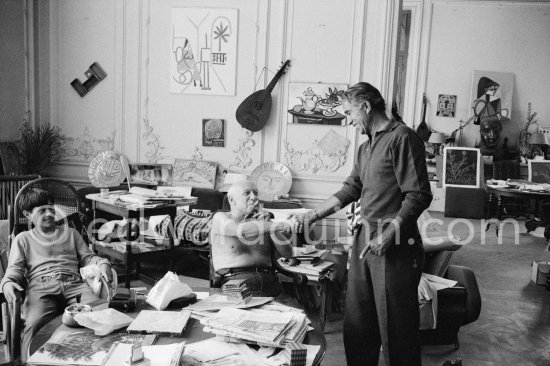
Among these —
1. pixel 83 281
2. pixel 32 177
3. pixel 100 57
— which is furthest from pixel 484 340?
pixel 100 57

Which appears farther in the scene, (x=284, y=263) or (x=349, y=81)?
(x=349, y=81)

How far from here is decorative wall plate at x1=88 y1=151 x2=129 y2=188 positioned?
5434mm

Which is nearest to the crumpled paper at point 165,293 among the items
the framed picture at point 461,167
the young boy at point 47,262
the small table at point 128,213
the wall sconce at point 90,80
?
the young boy at point 47,262

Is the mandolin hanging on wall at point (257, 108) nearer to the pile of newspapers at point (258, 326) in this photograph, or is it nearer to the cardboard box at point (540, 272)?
the cardboard box at point (540, 272)

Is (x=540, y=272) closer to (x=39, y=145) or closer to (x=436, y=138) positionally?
(x=436, y=138)

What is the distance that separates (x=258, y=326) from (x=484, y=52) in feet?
31.7

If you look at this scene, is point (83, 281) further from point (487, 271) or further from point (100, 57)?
point (487, 271)

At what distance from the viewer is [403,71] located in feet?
34.1

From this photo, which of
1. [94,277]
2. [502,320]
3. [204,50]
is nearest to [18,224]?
[94,277]

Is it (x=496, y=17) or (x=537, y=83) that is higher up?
(x=496, y=17)

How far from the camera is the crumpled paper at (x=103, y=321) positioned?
6.64 feet

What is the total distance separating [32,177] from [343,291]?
2.81 m

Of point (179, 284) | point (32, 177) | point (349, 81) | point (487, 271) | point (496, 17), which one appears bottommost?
point (487, 271)

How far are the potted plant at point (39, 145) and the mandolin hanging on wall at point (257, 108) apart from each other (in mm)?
2266
